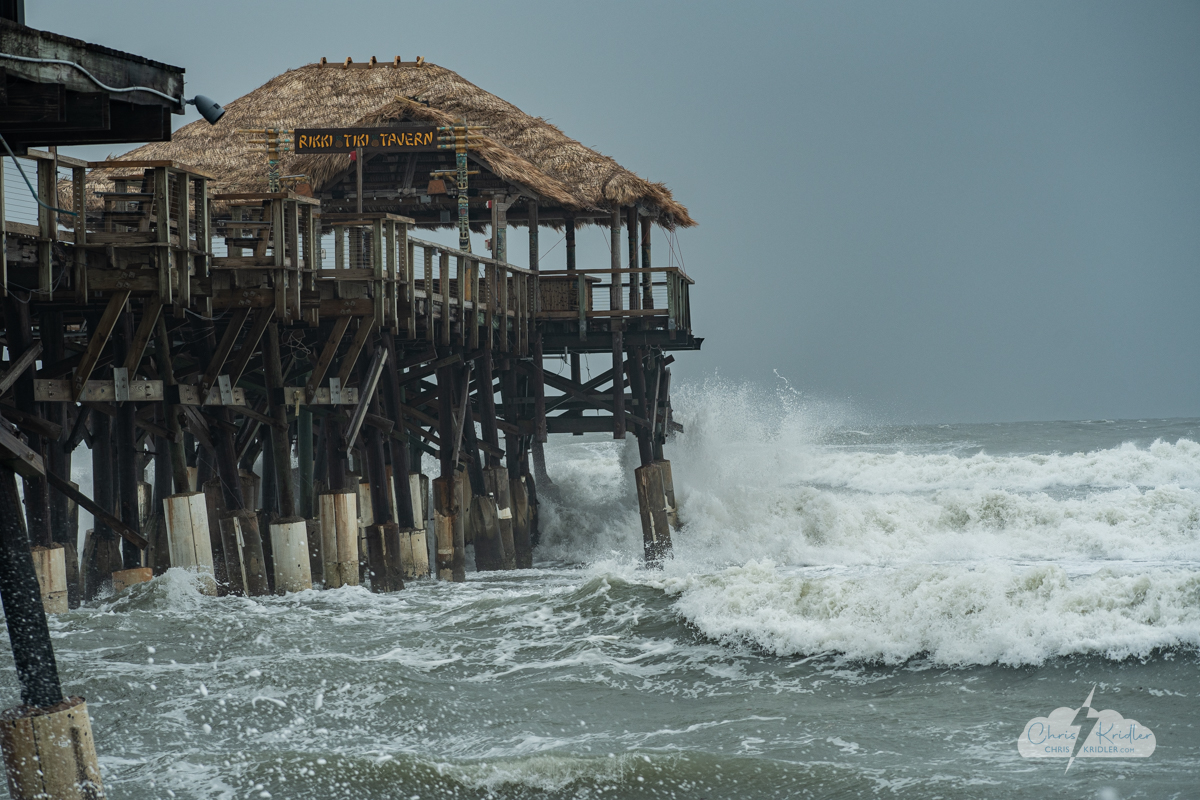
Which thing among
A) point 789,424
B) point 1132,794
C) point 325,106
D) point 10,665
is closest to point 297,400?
point 10,665

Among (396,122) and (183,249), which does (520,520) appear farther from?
(183,249)

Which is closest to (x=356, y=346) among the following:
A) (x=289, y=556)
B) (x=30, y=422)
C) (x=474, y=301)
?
(x=289, y=556)

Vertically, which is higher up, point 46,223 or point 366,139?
point 366,139

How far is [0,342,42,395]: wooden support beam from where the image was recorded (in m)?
9.90

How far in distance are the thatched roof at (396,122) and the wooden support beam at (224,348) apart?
269 inches

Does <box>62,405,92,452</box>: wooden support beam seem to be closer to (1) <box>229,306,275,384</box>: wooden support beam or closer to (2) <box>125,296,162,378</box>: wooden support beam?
(1) <box>229,306,275,384</box>: wooden support beam

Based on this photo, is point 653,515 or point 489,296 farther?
point 653,515

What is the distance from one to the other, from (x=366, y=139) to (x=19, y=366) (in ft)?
26.2

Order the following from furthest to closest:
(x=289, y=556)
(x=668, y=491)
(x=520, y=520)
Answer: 1. (x=668, y=491)
2. (x=520, y=520)
3. (x=289, y=556)

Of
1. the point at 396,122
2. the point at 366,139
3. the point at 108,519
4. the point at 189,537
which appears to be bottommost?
the point at 189,537

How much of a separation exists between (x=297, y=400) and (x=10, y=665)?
4765 millimetres

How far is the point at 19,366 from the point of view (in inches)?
400

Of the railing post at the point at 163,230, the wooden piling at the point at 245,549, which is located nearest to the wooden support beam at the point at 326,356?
the wooden piling at the point at 245,549

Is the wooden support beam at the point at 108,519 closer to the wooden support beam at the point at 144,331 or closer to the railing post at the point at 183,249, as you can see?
the wooden support beam at the point at 144,331
